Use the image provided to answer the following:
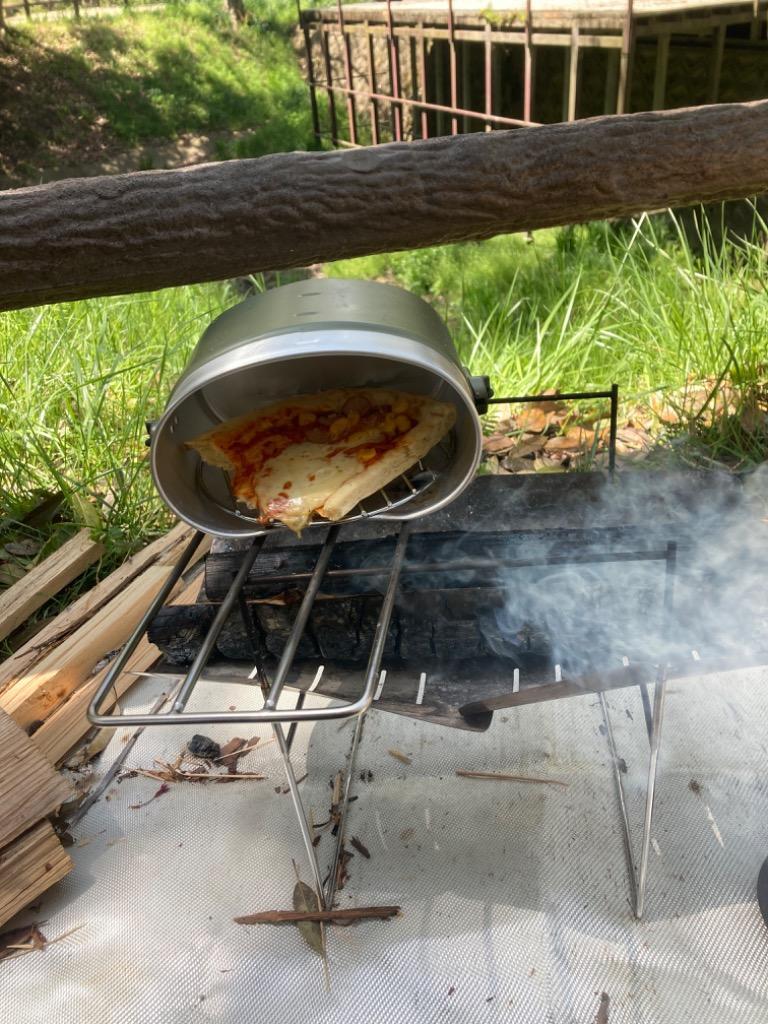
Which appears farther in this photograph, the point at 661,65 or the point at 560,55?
Result: the point at 560,55

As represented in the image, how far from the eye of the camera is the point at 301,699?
2230mm

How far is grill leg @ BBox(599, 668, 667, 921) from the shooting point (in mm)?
1874

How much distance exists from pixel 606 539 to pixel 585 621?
0.94 feet

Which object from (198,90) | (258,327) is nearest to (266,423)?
(258,327)

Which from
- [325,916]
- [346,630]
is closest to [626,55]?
[346,630]

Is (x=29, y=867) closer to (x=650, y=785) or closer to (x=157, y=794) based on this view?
(x=157, y=794)

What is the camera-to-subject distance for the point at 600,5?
5852mm

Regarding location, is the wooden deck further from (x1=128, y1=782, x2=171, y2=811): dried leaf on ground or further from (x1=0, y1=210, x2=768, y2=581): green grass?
(x1=128, y1=782, x2=171, y2=811): dried leaf on ground

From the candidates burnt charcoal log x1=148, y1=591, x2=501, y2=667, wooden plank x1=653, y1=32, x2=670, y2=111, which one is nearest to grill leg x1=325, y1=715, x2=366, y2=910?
burnt charcoal log x1=148, y1=591, x2=501, y2=667

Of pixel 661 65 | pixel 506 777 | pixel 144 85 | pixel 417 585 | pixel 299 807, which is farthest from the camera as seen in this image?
pixel 144 85

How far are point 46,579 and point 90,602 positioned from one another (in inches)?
8.5

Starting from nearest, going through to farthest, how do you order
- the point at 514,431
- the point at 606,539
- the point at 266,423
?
the point at 606,539 < the point at 266,423 < the point at 514,431

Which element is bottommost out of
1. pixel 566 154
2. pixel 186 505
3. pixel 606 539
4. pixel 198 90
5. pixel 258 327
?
pixel 198 90

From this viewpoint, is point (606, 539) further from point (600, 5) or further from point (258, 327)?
point (600, 5)
